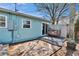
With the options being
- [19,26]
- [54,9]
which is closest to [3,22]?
[19,26]

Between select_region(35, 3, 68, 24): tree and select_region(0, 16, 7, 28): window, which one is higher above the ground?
select_region(35, 3, 68, 24): tree

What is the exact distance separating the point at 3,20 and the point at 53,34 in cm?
94

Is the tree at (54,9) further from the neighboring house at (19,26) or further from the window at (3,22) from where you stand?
the window at (3,22)

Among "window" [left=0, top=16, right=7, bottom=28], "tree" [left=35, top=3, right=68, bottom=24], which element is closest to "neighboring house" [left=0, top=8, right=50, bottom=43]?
"window" [left=0, top=16, right=7, bottom=28]

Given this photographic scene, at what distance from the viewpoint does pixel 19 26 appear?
366 centimetres

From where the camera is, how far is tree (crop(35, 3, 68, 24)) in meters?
3.63

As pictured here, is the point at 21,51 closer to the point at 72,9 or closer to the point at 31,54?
the point at 31,54

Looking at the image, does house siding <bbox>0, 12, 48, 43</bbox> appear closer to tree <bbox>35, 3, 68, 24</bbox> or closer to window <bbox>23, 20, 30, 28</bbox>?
window <bbox>23, 20, 30, 28</bbox>

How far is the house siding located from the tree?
22cm

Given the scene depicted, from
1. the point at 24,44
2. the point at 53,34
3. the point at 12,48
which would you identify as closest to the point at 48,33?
the point at 53,34

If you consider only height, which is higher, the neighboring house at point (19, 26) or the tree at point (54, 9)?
the tree at point (54, 9)

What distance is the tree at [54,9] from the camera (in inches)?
143

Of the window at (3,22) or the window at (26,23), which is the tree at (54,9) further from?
the window at (3,22)

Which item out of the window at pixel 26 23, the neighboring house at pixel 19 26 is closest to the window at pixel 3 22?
the neighboring house at pixel 19 26
